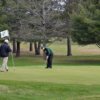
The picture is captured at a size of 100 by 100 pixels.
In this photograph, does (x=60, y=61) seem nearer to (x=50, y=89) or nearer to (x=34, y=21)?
(x=34, y=21)

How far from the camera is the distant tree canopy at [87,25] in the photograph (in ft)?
183

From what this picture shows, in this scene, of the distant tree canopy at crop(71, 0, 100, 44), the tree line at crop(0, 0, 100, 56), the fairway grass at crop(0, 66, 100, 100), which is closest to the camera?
the fairway grass at crop(0, 66, 100, 100)

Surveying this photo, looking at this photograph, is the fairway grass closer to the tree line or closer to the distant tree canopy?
the distant tree canopy

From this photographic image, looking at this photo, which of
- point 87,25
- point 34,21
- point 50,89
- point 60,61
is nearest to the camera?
point 50,89

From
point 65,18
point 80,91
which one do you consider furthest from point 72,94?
point 65,18

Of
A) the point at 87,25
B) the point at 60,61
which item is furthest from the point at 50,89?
the point at 60,61

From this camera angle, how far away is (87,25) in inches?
2215

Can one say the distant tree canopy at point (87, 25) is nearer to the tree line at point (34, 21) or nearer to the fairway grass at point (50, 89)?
the tree line at point (34, 21)

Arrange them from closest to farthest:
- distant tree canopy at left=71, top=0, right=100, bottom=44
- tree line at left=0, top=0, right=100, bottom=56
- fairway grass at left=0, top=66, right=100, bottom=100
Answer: fairway grass at left=0, top=66, right=100, bottom=100 → distant tree canopy at left=71, top=0, right=100, bottom=44 → tree line at left=0, top=0, right=100, bottom=56

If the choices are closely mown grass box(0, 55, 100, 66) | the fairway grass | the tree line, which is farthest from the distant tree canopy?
the fairway grass

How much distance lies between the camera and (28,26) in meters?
67.1

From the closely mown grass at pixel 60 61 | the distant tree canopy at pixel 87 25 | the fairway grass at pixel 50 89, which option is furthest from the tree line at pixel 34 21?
the fairway grass at pixel 50 89

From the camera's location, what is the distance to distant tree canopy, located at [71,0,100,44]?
55.7 meters

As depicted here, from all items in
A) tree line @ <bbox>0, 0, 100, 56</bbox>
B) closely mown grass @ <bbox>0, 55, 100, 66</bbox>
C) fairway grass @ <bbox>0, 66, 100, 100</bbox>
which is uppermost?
fairway grass @ <bbox>0, 66, 100, 100</bbox>
